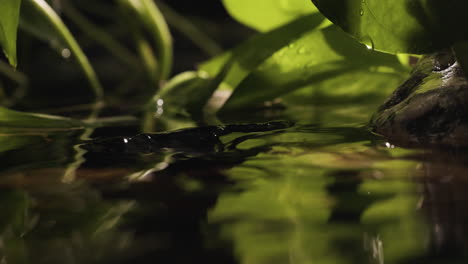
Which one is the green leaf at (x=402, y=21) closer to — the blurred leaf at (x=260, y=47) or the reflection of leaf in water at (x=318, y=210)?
the reflection of leaf in water at (x=318, y=210)

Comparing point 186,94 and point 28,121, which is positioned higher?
point 186,94

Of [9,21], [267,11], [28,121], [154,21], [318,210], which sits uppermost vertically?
[154,21]

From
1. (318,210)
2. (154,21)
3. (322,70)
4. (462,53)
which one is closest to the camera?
(318,210)

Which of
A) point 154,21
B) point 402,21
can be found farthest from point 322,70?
→ point 154,21

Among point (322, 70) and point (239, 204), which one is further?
point (322, 70)

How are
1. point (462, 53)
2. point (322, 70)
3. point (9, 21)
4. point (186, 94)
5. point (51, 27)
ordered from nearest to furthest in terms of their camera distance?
point (462, 53) < point (9, 21) < point (322, 70) < point (186, 94) < point (51, 27)

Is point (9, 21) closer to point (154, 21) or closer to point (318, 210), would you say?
point (318, 210)

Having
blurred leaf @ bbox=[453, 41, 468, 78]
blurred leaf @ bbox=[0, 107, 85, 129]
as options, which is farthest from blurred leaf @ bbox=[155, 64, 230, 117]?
blurred leaf @ bbox=[453, 41, 468, 78]
